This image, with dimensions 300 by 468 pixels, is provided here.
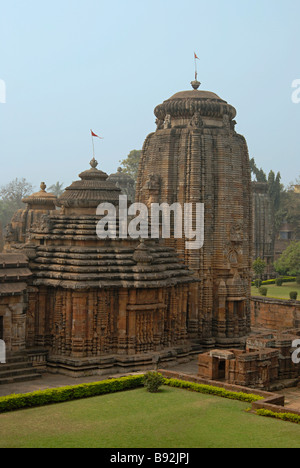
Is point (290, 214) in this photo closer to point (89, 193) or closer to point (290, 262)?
point (290, 262)

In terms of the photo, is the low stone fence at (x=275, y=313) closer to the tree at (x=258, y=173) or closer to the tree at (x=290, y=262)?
the tree at (x=290, y=262)

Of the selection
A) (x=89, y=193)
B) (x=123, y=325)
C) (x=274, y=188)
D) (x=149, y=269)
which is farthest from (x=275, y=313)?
(x=274, y=188)

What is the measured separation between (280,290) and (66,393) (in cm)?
2907

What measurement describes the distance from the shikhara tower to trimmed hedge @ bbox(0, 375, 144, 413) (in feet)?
26.6

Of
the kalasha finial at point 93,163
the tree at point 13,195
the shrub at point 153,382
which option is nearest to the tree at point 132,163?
the tree at point 13,195

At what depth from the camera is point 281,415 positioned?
1627 centimetres

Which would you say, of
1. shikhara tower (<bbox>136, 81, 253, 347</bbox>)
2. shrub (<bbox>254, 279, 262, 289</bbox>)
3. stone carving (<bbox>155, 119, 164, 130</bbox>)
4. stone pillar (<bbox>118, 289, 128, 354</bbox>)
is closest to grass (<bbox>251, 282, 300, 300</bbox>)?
shrub (<bbox>254, 279, 262, 289</bbox>)

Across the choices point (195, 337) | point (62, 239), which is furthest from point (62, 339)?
point (195, 337)

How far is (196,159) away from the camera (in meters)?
27.5

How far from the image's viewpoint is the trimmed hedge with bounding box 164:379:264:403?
18.1m

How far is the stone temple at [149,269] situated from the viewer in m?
22.5

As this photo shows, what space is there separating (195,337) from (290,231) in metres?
47.4

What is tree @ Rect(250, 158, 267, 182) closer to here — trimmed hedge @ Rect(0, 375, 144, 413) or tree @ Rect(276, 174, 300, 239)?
tree @ Rect(276, 174, 300, 239)

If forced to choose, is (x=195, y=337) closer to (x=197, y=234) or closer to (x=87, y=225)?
(x=197, y=234)
